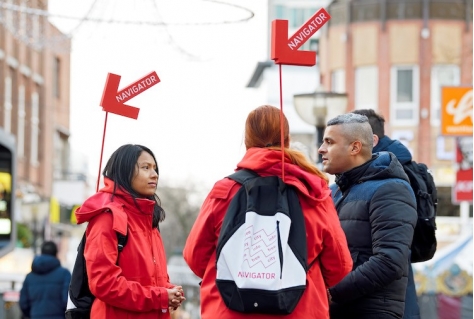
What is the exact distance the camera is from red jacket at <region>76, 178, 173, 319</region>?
22.4 ft

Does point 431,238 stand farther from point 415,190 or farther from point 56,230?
point 56,230

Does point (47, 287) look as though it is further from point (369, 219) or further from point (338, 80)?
point (338, 80)

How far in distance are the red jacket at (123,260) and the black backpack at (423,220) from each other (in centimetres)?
150

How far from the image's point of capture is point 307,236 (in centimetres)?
600

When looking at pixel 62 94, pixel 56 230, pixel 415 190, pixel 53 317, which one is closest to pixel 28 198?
pixel 56 230

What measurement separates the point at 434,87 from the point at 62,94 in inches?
782

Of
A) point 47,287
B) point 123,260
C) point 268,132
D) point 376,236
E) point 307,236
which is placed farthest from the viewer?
point 47,287

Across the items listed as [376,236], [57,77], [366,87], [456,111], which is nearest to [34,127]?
[57,77]

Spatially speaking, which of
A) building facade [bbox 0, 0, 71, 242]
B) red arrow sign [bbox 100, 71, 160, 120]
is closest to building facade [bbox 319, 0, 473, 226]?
building facade [bbox 0, 0, 71, 242]

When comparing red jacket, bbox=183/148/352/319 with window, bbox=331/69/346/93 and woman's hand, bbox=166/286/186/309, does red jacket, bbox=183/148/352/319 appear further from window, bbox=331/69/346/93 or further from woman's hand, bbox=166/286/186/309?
window, bbox=331/69/346/93

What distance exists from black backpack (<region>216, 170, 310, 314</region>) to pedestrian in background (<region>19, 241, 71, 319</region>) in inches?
338

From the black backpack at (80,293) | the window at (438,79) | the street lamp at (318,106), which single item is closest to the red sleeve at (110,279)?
the black backpack at (80,293)

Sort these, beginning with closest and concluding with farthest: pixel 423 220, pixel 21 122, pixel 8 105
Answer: pixel 423 220
pixel 8 105
pixel 21 122

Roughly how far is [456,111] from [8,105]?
2923cm
